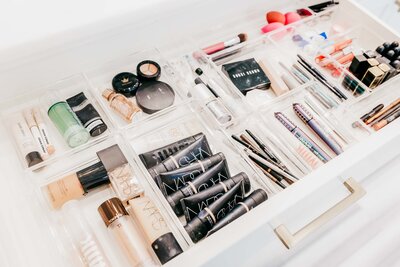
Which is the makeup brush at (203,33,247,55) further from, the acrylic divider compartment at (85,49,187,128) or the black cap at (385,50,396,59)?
the black cap at (385,50,396,59)

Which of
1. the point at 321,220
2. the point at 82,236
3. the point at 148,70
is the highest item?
the point at 148,70

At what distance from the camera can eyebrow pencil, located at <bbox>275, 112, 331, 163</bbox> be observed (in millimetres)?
797

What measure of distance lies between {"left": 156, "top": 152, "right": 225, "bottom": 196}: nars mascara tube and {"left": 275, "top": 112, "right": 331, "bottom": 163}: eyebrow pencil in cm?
17

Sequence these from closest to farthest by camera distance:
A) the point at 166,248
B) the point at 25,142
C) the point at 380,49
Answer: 1. the point at 166,248
2. the point at 25,142
3. the point at 380,49

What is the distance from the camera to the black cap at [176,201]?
0.67 meters

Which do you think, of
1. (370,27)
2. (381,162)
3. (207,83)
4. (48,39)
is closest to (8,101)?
(48,39)

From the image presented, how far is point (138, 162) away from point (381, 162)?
1.54 ft

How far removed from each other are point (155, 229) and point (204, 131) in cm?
25

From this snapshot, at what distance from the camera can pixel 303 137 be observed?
2.67 feet

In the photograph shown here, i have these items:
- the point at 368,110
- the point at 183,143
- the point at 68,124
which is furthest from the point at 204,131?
the point at 368,110

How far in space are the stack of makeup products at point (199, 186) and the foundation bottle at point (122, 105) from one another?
0.09 meters

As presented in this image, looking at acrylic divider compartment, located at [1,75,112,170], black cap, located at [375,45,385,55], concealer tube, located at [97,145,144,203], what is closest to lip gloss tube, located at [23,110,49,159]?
acrylic divider compartment, located at [1,75,112,170]

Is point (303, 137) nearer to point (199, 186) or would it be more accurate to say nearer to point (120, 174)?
point (199, 186)

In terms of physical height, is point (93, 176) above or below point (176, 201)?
above
